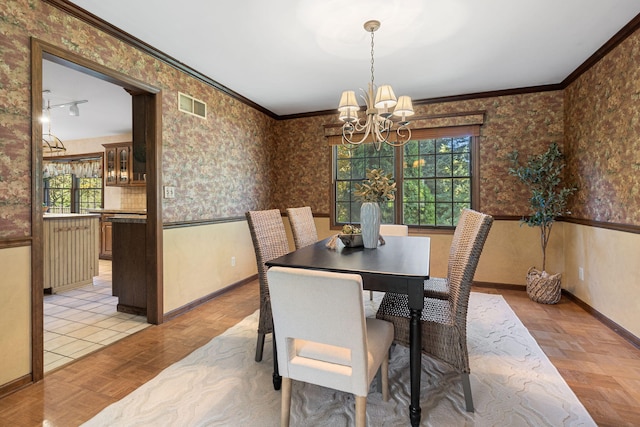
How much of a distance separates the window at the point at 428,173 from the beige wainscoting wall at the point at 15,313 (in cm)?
361

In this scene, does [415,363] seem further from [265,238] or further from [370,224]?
[265,238]

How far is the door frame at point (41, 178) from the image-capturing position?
1971 mm

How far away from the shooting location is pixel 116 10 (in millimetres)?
2230

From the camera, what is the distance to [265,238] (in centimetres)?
214

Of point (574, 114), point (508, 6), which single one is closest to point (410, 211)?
point (574, 114)

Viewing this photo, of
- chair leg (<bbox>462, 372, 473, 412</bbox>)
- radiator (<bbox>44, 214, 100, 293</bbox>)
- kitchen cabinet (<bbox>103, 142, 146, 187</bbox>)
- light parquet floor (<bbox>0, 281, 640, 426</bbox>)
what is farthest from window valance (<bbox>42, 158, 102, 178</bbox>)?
chair leg (<bbox>462, 372, 473, 412</bbox>)

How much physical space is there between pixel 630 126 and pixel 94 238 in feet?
19.0

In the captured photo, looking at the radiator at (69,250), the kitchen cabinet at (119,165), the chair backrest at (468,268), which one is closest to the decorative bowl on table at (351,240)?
the chair backrest at (468,268)

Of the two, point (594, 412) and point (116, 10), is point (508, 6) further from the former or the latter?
point (116, 10)

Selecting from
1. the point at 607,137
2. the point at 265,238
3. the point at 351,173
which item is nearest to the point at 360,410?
the point at 265,238

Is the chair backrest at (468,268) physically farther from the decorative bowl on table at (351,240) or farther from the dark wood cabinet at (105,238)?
the dark wood cabinet at (105,238)

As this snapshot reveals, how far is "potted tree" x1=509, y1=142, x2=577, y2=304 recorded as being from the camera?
3.38 m

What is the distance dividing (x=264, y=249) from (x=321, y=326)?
0.95 metres

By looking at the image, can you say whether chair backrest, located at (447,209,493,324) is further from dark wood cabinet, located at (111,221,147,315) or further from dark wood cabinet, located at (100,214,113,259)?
dark wood cabinet, located at (100,214,113,259)
